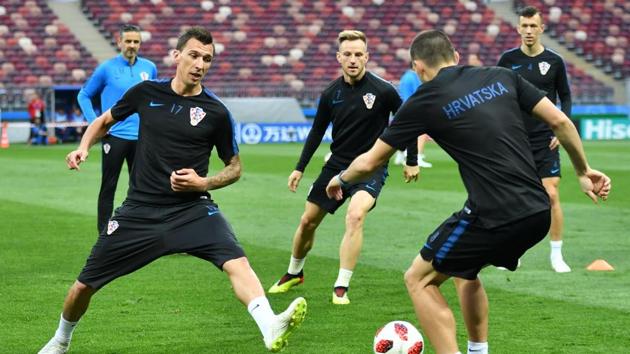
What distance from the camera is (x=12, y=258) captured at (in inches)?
510

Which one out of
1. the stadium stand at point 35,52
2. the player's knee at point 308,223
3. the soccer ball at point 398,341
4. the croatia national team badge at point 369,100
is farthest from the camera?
the stadium stand at point 35,52

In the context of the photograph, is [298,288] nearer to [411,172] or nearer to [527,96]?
[411,172]

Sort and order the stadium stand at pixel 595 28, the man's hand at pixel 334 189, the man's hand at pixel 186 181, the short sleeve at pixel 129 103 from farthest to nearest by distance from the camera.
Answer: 1. the stadium stand at pixel 595 28
2. the short sleeve at pixel 129 103
3. the man's hand at pixel 186 181
4. the man's hand at pixel 334 189

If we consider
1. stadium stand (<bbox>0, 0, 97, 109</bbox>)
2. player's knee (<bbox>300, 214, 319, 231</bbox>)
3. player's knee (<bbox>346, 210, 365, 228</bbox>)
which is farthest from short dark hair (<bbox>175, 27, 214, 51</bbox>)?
stadium stand (<bbox>0, 0, 97, 109</bbox>)

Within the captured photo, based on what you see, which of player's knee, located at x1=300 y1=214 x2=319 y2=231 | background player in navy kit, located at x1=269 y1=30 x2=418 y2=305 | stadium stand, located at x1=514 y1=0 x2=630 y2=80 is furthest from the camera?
stadium stand, located at x1=514 y1=0 x2=630 y2=80

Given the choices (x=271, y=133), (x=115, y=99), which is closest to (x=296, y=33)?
(x=271, y=133)

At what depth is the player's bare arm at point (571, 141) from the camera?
6.79 metres

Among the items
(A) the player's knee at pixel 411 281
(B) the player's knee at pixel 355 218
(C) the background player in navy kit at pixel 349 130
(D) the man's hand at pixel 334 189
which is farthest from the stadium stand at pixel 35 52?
(A) the player's knee at pixel 411 281

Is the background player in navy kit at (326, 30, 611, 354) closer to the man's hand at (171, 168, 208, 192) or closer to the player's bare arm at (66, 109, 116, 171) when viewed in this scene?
the man's hand at (171, 168, 208, 192)

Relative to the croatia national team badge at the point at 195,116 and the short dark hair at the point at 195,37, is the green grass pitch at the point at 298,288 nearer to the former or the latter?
the croatia national team badge at the point at 195,116

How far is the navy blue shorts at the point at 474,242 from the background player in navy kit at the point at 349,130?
3.47 meters

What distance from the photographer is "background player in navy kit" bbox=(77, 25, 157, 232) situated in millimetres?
12656

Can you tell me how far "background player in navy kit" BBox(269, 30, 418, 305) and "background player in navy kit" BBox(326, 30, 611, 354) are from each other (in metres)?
3.49

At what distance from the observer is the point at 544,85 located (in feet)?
39.6
